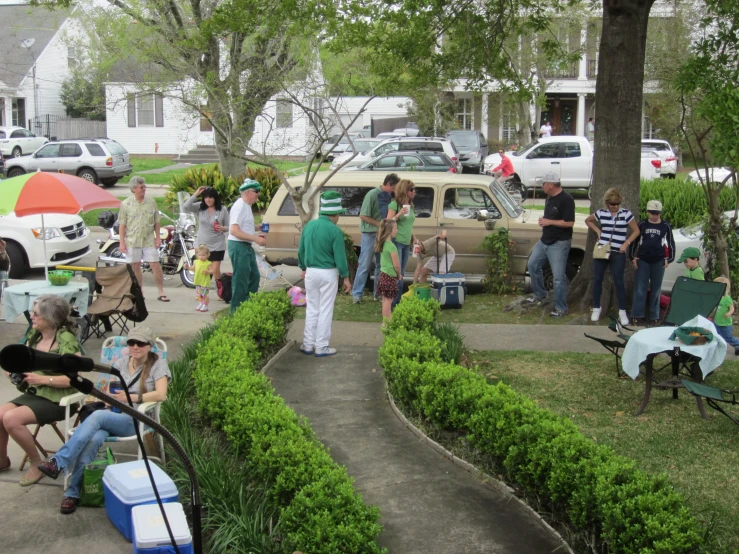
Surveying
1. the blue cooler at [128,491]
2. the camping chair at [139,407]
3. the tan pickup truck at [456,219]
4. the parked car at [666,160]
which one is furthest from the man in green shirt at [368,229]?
the parked car at [666,160]

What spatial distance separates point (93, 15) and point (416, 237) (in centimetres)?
1343

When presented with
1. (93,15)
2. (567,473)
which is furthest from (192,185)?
(567,473)

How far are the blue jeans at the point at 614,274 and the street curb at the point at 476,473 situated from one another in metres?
4.26

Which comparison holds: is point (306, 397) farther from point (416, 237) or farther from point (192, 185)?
point (192, 185)

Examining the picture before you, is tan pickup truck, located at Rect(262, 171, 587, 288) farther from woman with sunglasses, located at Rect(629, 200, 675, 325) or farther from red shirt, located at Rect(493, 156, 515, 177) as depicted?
red shirt, located at Rect(493, 156, 515, 177)

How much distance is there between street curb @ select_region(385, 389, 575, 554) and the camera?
5576mm

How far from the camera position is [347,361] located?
9461 mm

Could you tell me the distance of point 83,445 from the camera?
597 cm

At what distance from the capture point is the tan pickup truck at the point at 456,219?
1278 centimetres

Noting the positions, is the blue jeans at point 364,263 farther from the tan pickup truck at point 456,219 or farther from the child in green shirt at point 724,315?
the child in green shirt at point 724,315

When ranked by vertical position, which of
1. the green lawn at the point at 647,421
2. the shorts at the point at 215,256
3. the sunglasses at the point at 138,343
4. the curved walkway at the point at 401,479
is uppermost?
the shorts at the point at 215,256

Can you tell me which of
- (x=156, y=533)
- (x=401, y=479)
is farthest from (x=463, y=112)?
(x=156, y=533)

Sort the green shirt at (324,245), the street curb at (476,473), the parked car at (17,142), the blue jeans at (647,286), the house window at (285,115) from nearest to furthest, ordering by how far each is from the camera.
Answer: the street curb at (476,473)
the green shirt at (324,245)
the blue jeans at (647,286)
the house window at (285,115)
the parked car at (17,142)

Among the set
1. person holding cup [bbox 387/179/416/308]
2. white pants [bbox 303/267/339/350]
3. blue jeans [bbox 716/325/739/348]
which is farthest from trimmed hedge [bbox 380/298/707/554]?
person holding cup [bbox 387/179/416/308]
